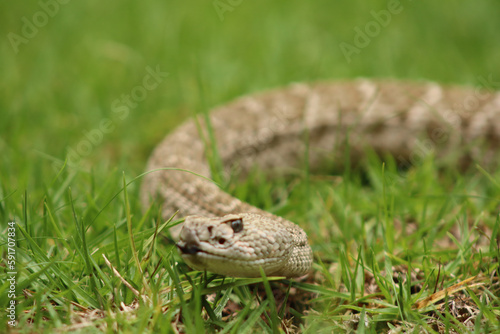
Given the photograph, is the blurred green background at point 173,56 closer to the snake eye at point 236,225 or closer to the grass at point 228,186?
the grass at point 228,186

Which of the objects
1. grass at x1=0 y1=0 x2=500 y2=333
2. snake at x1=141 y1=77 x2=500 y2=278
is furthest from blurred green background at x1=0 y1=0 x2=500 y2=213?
snake at x1=141 y1=77 x2=500 y2=278

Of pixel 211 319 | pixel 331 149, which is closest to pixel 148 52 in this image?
pixel 331 149

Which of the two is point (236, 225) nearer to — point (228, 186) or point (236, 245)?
point (236, 245)

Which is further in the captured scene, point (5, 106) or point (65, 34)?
point (65, 34)

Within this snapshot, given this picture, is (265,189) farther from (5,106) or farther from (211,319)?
(5,106)

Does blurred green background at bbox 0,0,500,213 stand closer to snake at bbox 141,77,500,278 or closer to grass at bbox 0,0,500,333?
grass at bbox 0,0,500,333
